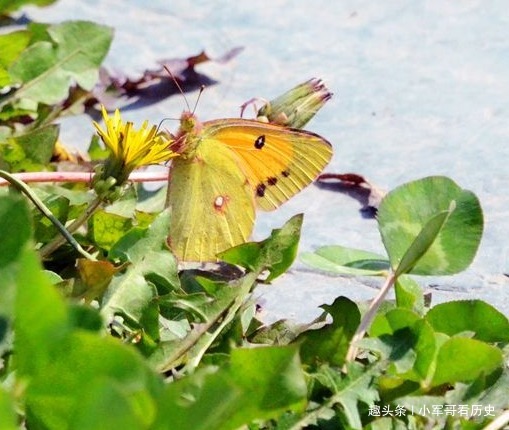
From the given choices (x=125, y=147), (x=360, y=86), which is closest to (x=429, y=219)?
(x=125, y=147)

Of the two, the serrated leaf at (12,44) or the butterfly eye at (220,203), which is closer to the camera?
the butterfly eye at (220,203)

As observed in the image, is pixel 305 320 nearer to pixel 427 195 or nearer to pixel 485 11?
pixel 427 195

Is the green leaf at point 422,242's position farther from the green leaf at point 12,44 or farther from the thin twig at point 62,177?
the green leaf at point 12,44

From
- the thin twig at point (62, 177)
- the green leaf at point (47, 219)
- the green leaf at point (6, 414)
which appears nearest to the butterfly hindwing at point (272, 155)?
the thin twig at point (62, 177)

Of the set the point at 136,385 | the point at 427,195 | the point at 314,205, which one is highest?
the point at 136,385

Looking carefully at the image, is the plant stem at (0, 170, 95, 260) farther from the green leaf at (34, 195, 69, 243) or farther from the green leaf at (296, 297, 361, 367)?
Result: the green leaf at (296, 297, 361, 367)

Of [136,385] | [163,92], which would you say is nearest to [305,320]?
[136,385]
